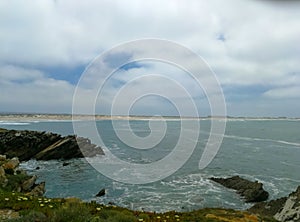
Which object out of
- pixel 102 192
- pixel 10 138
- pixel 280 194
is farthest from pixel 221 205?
pixel 10 138

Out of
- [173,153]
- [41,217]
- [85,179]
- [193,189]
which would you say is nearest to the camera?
[41,217]

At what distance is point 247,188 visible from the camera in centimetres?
3181

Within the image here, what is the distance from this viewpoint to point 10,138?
51500mm

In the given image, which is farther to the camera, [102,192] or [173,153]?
[173,153]

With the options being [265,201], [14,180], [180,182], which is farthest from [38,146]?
[265,201]

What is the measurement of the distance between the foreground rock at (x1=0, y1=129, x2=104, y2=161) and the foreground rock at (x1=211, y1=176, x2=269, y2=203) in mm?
26648

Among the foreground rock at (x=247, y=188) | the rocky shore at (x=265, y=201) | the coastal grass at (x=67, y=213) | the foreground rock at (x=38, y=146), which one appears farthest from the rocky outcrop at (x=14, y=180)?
the foreground rock at (x=38, y=146)

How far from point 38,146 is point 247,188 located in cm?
3512

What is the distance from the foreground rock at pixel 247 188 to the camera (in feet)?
96.2

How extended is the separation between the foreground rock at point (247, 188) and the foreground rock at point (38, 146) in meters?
26.6

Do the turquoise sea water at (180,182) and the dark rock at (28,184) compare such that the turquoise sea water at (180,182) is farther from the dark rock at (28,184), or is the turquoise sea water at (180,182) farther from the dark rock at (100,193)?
the dark rock at (28,184)

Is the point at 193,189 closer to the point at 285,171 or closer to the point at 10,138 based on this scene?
the point at 285,171

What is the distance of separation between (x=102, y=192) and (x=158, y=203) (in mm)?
5979

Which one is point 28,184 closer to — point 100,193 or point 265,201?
point 100,193
